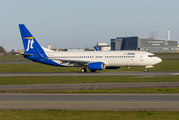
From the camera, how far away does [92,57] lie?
48938 mm

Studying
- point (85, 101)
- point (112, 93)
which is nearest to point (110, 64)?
point (112, 93)

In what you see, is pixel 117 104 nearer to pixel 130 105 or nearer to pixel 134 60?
pixel 130 105

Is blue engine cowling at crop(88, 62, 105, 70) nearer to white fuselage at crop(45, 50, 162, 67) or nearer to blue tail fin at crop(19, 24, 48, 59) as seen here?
white fuselage at crop(45, 50, 162, 67)

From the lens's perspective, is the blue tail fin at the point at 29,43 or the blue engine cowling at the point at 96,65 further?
the blue tail fin at the point at 29,43

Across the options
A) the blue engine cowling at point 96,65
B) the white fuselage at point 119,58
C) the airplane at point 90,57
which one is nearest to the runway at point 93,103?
the blue engine cowling at point 96,65

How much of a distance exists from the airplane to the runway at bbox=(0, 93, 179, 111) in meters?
26.3
